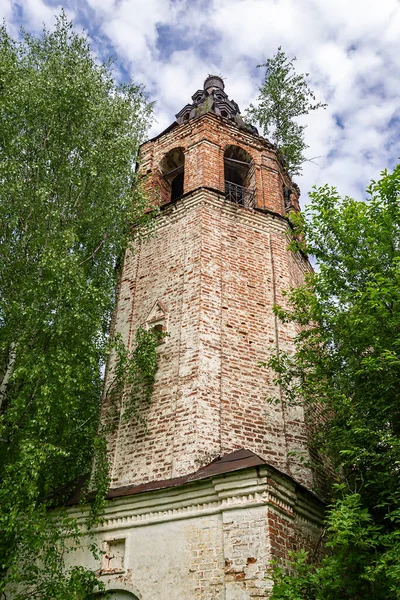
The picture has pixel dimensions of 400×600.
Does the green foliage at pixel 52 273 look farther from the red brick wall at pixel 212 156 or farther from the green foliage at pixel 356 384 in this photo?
the green foliage at pixel 356 384

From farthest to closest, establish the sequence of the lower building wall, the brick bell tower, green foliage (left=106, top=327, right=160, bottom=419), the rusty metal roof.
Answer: green foliage (left=106, top=327, right=160, bottom=419)
the rusty metal roof
the brick bell tower
the lower building wall

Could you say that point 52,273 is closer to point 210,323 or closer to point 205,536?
point 210,323

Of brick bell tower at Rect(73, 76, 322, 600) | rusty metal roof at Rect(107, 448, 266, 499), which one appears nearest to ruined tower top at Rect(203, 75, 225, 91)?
brick bell tower at Rect(73, 76, 322, 600)

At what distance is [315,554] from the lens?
242 inches

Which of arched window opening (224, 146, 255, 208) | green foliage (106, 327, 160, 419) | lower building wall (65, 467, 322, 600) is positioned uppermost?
arched window opening (224, 146, 255, 208)

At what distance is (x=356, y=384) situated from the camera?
21.7ft

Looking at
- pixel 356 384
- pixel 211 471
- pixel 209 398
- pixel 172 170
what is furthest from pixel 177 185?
pixel 211 471

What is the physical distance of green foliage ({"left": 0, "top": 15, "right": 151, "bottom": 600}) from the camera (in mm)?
6188

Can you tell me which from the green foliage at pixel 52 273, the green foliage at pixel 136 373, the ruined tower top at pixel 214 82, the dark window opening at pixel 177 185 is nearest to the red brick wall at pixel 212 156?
the dark window opening at pixel 177 185

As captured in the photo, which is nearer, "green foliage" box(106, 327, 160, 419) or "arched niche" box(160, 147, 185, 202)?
"green foliage" box(106, 327, 160, 419)

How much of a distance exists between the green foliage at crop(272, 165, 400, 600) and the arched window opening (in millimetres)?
3749

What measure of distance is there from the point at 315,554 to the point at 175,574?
1.70 metres

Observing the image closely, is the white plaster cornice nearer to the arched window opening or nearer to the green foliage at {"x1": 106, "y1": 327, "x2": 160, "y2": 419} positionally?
the green foliage at {"x1": 106, "y1": 327, "x2": 160, "y2": 419}

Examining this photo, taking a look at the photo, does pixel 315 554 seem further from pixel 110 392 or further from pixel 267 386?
pixel 110 392
